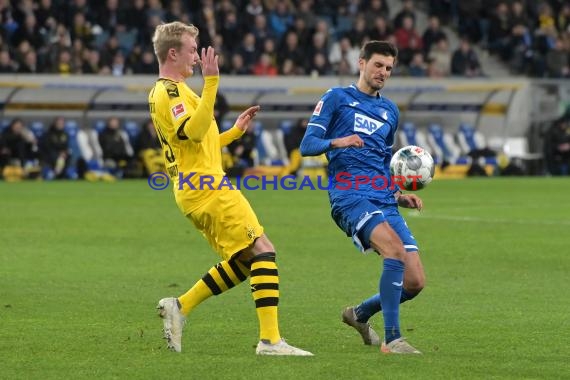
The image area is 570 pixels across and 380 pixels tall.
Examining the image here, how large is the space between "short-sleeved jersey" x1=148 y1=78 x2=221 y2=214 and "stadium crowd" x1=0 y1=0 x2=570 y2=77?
23.2 m

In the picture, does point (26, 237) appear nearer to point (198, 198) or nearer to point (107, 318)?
point (107, 318)

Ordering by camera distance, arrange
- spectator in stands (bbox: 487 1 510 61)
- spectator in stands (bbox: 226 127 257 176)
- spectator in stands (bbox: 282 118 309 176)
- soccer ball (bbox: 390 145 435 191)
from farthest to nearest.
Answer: spectator in stands (bbox: 487 1 510 61) → spectator in stands (bbox: 282 118 309 176) → spectator in stands (bbox: 226 127 257 176) → soccer ball (bbox: 390 145 435 191)

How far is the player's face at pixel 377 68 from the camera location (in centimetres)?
859

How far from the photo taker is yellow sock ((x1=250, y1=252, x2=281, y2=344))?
809 cm

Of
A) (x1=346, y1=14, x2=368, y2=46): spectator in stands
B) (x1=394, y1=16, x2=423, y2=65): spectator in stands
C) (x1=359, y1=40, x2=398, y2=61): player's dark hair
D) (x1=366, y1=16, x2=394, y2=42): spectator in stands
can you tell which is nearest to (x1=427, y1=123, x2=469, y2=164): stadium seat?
(x1=394, y1=16, x2=423, y2=65): spectator in stands

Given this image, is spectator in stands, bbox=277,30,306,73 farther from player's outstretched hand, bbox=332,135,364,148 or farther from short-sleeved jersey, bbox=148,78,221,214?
player's outstretched hand, bbox=332,135,364,148

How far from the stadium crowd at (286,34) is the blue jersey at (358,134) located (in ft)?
75.7

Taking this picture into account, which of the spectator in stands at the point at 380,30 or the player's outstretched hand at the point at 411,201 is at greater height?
the player's outstretched hand at the point at 411,201

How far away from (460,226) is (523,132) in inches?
654

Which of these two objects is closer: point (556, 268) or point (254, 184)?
point (556, 268)

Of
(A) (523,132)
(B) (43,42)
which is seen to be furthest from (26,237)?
(A) (523,132)

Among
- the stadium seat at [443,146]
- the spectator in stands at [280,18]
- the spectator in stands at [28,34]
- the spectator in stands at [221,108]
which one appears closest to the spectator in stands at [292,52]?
the spectator in stands at [280,18]

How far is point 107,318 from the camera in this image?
32.7 ft

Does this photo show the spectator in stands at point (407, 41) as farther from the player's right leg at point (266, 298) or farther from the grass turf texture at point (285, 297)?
the player's right leg at point (266, 298)
